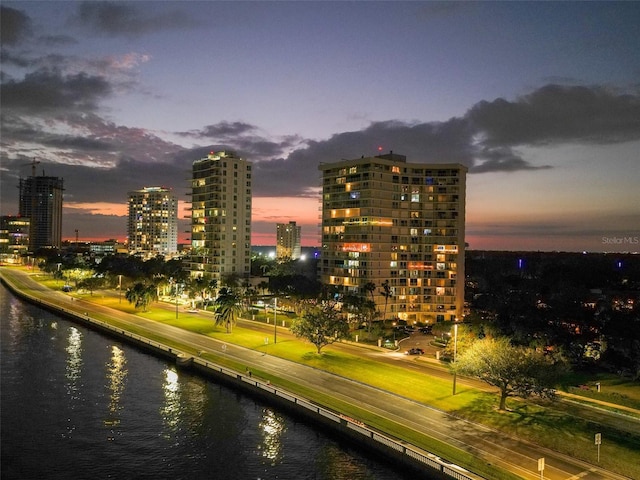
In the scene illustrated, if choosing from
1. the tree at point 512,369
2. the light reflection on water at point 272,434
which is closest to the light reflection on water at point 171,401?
the light reflection on water at point 272,434

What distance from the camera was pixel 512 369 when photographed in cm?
5566

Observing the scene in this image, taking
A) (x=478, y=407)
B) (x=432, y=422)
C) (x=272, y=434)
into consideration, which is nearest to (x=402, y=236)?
(x=478, y=407)

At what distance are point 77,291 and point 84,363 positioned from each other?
107 metres

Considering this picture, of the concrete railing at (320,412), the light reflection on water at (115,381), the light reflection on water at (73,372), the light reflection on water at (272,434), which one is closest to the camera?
the concrete railing at (320,412)

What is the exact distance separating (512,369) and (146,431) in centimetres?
4331

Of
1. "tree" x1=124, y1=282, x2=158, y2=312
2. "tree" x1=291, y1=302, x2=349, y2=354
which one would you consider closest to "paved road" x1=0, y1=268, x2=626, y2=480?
"tree" x1=291, y1=302, x2=349, y2=354

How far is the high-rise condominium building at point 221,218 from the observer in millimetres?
178500

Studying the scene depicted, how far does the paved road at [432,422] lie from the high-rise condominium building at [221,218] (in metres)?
88.5

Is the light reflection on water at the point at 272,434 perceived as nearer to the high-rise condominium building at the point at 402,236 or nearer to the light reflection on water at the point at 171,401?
the light reflection on water at the point at 171,401

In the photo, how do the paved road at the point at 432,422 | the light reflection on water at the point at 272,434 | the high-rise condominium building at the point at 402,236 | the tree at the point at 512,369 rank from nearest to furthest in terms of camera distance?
the paved road at the point at 432,422
the light reflection on water at the point at 272,434
the tree at the point at 512,369
the high-rise condominium building at the point at 402,236

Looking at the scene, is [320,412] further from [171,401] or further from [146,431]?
[171,401]

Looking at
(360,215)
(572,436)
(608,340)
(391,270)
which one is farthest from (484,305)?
(572,436)

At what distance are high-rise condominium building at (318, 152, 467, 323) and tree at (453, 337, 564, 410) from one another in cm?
8214

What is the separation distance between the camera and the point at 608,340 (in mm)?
88250
